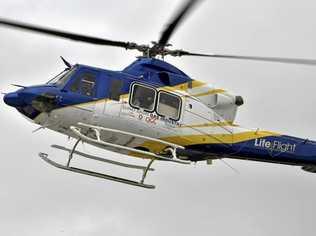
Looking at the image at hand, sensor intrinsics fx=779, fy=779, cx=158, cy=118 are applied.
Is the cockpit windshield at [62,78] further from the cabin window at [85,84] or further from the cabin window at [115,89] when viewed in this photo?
the cabin window at [115,89]

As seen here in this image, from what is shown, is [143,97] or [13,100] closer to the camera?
[13,100]

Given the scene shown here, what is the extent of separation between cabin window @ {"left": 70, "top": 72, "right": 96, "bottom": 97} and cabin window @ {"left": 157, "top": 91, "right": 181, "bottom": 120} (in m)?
1.75

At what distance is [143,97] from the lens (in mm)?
19781

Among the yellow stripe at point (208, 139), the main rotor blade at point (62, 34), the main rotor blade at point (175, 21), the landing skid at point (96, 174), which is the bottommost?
the landing skid at point (96, 174)

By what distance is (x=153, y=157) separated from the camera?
19734mm

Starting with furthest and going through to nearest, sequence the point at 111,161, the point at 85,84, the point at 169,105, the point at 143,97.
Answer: the point at 111,161, the point at 169,105, the point at 143,97, the point at 85,84

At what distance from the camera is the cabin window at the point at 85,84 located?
19328 millimetres

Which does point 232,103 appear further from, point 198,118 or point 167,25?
point 167,25

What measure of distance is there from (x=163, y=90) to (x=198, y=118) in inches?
51.3

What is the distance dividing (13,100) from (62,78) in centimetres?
142

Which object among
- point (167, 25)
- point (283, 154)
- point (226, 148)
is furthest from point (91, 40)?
point (283, 154)

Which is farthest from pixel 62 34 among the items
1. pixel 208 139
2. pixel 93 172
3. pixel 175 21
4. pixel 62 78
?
pixel 208 139

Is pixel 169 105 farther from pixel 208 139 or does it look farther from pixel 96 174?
pixel 96 174

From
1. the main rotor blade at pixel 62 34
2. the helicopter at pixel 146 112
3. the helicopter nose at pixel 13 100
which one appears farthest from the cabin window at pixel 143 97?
the helicopter nose at pixel 13 100
